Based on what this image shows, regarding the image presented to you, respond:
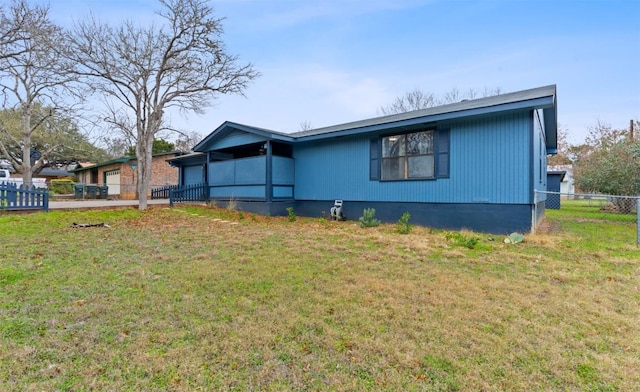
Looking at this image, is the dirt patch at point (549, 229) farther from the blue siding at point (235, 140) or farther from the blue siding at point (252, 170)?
the blue siding at point (235, 140)

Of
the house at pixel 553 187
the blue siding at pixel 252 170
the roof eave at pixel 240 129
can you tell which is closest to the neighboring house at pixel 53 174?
the roof eave at pixel 240 129

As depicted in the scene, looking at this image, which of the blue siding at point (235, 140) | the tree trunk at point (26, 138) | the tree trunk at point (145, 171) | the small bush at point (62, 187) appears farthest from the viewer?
the small bush at point (62, 187)

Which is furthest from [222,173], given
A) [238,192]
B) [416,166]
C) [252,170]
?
[416,166]

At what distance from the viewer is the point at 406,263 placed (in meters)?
4.75

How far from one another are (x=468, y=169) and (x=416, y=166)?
141cm

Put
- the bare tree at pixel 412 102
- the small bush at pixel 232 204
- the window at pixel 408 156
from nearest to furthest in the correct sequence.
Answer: the window at pixel 408 156, the small bush at pixel 232 204, the bare tree at pixel 412 102

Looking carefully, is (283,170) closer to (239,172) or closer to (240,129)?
(239,172)

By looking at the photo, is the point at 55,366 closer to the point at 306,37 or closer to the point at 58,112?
the point at 306,37

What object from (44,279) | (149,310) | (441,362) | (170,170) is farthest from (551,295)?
(170,170)

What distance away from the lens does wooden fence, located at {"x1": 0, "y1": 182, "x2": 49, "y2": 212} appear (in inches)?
383

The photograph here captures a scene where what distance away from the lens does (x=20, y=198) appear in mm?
10141

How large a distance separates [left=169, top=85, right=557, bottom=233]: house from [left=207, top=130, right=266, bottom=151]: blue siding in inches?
1.6

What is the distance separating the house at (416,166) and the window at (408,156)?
0.03 m

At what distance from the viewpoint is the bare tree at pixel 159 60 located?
12.0 meters
